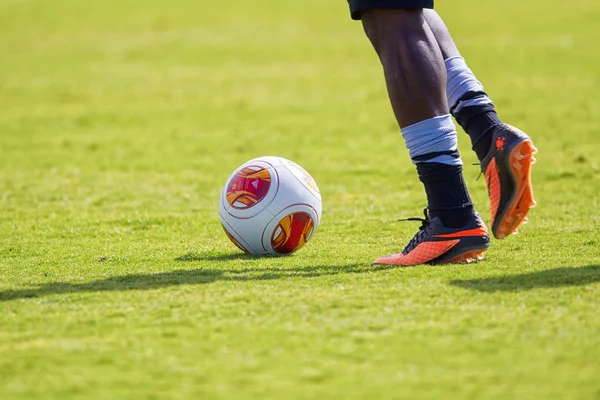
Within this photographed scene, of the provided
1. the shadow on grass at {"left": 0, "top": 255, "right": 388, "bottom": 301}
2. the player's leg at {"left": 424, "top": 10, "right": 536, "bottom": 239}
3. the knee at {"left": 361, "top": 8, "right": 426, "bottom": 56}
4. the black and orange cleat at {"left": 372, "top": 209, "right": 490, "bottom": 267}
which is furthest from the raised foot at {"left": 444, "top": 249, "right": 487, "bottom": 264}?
the knee at {"left": 361, "top": 8, "right": 426, "bottom": 56}

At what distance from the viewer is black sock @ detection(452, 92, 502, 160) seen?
190 inches

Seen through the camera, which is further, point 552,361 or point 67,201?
point 67,201

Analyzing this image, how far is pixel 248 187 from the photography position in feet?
17.7

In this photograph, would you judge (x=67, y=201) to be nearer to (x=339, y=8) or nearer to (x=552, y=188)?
(x=552, y=188)

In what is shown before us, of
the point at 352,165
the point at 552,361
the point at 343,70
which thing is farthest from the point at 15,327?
the point at 343,70

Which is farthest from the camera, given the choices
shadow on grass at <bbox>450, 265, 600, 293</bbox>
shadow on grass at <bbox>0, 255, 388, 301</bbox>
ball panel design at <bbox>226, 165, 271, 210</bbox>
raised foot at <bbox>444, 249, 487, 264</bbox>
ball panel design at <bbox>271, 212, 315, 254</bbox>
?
ball panel design at <bbox>226, 165, 271, 210</bbox>

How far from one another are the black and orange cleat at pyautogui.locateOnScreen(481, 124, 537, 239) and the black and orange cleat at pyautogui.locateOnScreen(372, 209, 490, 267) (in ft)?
0.32

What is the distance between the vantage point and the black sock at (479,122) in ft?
15.8

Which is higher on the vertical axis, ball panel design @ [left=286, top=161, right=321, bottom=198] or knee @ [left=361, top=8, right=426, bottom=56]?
knee @ [left=361, top=8, right=426, bottom=56]

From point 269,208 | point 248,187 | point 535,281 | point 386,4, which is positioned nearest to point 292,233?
point 269,208

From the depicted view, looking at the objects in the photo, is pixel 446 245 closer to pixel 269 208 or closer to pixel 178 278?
pixel 269 208

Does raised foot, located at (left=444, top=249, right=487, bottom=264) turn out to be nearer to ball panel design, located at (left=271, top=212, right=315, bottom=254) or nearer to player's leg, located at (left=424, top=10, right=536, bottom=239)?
player's leg, located at (left=424, top=10, right=536, bottom=239)

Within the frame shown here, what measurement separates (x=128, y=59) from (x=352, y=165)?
13492mm

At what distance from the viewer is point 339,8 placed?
33.2 metres
